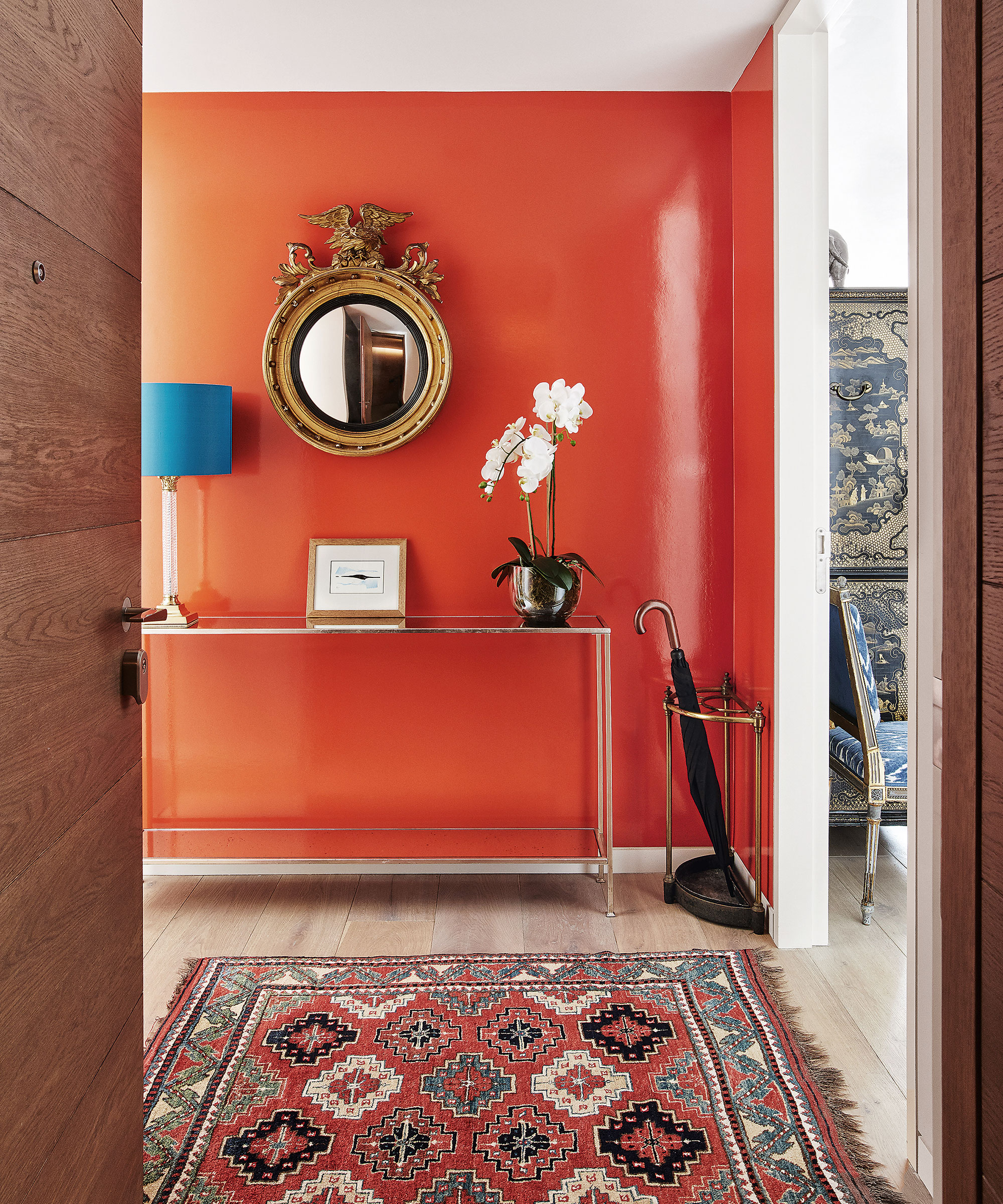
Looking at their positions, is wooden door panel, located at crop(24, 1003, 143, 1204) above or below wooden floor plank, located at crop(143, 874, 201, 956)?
above

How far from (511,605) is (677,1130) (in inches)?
65.9

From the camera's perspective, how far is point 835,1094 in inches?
73.4

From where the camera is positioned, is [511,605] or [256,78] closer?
[256,78]

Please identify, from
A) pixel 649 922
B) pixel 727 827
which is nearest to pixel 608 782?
pixel 649 922

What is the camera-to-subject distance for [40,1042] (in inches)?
42.3

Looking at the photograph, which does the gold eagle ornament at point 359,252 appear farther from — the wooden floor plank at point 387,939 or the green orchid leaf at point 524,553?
the wooden floor plank at point 387,939

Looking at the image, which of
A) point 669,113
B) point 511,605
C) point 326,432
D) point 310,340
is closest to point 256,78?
point 310,340

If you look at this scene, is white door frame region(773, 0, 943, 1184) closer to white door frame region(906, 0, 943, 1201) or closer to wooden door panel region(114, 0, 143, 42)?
white door frame region(906, 0, 943, 1201)

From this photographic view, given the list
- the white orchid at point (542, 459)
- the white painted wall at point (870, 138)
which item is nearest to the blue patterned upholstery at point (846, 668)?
the white orchid at point (542, 459)

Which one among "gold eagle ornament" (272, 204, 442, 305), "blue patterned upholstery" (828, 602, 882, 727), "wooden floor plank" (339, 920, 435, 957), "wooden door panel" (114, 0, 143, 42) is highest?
"gold eagle ornament" (272, 204, 442, 305)

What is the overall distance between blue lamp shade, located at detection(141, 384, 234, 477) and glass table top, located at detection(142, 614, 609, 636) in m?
0.47

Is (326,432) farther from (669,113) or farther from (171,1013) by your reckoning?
(171,1013)

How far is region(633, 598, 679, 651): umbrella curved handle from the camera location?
2693 mm

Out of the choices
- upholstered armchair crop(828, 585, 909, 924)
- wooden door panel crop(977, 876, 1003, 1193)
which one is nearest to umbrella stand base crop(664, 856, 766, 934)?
upholstered armchair crop(828, 585, 909, 924)
